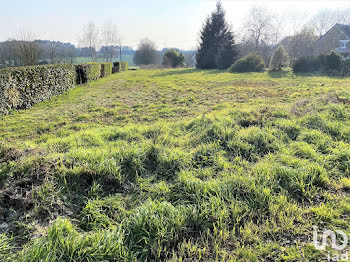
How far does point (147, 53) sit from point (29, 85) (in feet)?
145

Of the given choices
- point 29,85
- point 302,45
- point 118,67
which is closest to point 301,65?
point 302,45

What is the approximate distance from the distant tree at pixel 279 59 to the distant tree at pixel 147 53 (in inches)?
1335

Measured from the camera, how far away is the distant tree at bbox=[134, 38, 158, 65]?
49.6m

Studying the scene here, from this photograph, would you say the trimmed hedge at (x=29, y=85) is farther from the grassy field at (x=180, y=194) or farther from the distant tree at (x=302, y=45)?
the distant tree at (x=302, y=45)

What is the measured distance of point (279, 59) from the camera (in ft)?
66.2

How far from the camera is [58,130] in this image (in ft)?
17.6

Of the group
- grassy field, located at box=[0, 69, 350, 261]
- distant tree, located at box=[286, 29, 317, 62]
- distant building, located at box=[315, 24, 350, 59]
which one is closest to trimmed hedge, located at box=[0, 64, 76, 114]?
grassy field, located at box=[0, 69, 350, 261]

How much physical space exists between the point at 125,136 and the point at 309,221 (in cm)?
357

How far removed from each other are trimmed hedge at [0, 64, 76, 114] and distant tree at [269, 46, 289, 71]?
60.8ft

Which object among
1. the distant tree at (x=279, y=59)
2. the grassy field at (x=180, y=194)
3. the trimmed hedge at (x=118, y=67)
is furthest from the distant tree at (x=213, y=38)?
the grassy field at (x=180, y=194)

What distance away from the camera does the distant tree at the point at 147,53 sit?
163 feet

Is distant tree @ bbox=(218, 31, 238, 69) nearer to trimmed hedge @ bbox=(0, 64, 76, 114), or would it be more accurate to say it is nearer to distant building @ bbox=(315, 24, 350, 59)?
distant building @ bbox=(315, 24, 350, 59)

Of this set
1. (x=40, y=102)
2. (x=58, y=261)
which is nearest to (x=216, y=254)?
(x=58, y=261)

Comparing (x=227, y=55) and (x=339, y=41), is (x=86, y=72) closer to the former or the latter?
(x=227, y=55)
